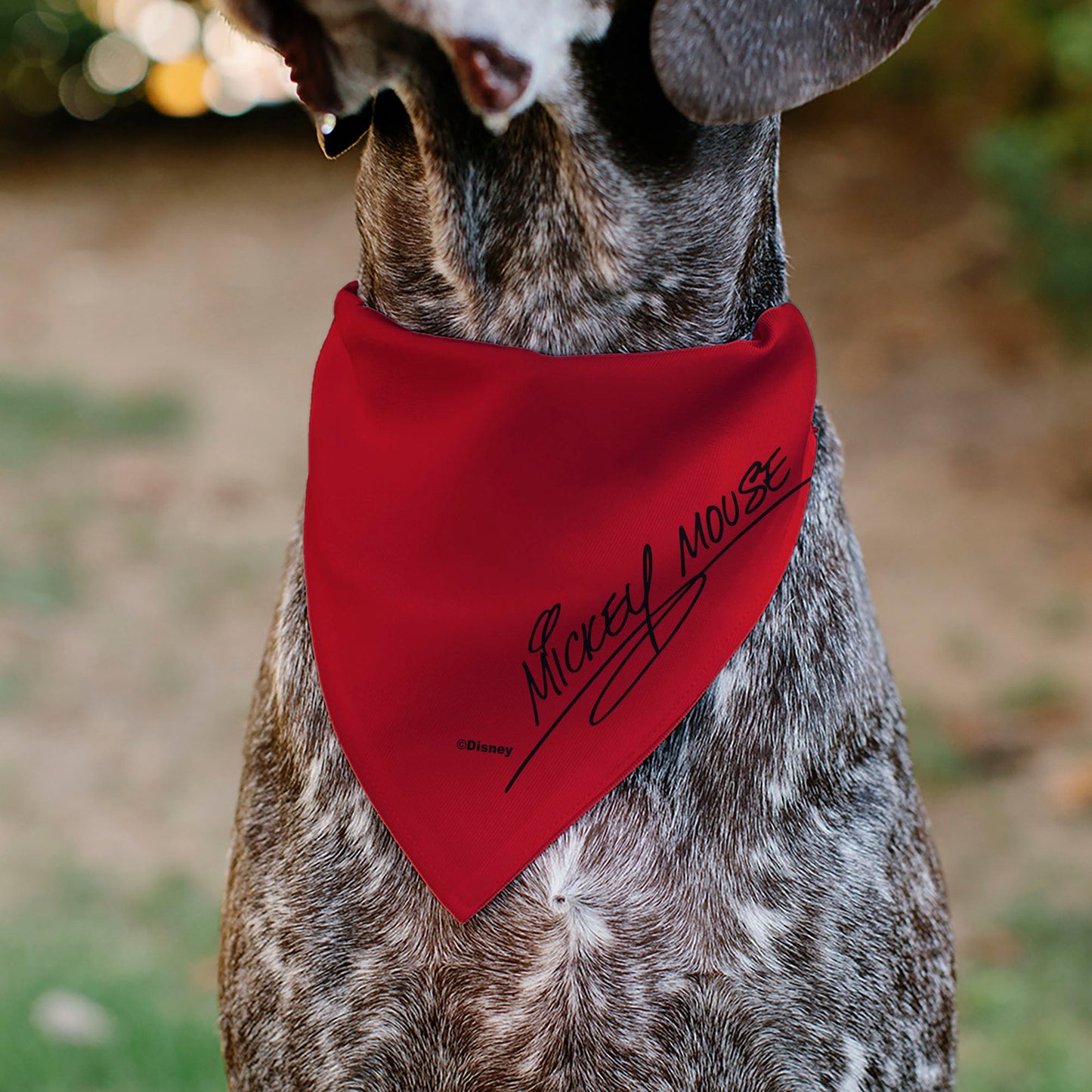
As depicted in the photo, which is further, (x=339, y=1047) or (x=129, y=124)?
(x=129, y=124)

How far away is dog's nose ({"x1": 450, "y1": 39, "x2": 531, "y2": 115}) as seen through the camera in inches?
66.4

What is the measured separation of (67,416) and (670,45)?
21.9 feet

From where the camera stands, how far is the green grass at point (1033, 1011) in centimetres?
385

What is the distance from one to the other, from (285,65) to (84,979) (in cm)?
299

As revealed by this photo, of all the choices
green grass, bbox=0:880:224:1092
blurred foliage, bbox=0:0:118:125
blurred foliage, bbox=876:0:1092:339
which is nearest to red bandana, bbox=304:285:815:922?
green grass, bbox=0:880:224:1092

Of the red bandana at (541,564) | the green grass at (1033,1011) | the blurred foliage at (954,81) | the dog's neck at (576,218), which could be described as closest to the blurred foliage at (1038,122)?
the blurred foliage at (954,81)

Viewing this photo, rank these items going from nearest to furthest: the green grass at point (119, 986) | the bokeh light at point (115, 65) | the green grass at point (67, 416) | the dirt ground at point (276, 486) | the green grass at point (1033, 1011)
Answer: the green grass at point (119, 986), the green grass at point (1033, 1011), the dirt ground at point (276, 486), the green grass at point (67, 416), the bokeh light at point (115, 65)

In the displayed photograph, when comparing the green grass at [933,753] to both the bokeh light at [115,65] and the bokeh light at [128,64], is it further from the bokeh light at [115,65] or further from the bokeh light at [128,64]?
the bokeh light at [115,65]

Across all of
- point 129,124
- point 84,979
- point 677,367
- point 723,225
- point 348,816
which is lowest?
point 129,124

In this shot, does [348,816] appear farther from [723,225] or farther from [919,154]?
[919,154]

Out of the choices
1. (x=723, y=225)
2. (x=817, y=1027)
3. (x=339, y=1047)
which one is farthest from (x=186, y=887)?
(x=723, y=225)

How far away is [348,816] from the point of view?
6.97ft

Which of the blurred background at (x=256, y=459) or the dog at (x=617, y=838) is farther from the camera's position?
the blurred background at (x=256, y=459)
